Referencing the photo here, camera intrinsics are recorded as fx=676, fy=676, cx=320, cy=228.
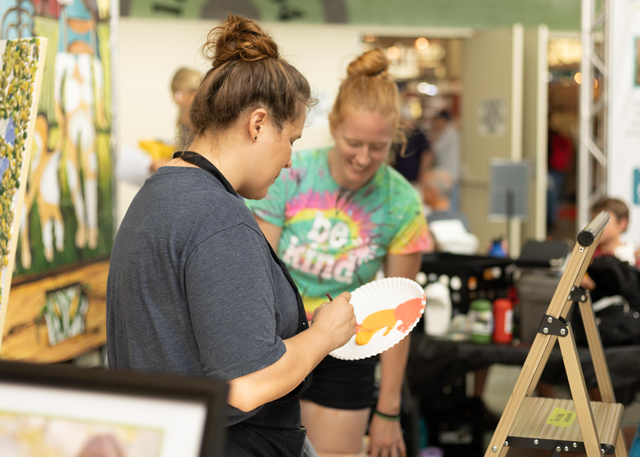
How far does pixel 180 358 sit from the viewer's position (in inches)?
39.5

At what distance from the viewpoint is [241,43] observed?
1.13m

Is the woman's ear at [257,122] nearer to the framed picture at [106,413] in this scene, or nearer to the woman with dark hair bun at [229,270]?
the woman with dark hair bun at [229,270]

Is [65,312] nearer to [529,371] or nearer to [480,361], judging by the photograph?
[480,361]

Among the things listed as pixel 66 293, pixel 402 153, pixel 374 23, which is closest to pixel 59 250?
pixel 66 293

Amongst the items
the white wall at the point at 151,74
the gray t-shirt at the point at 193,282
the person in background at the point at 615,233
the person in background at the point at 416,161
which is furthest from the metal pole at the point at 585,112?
the gray t-shirt at the point at 193,282

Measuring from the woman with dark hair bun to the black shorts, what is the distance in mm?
636

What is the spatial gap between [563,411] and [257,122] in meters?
1.15

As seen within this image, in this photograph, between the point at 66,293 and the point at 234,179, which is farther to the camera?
the point at 66,293

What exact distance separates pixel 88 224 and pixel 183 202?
8.95ft

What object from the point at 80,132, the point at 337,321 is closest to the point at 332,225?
the point at 337,321

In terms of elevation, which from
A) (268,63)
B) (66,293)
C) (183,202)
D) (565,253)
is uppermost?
(268,63)

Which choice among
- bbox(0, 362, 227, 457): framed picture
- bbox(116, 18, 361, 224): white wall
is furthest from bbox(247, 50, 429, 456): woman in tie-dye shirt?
bbox(116, 18, 361, 224): white wall

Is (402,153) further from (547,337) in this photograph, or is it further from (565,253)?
(565,253)

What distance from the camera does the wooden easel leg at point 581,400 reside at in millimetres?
1490
